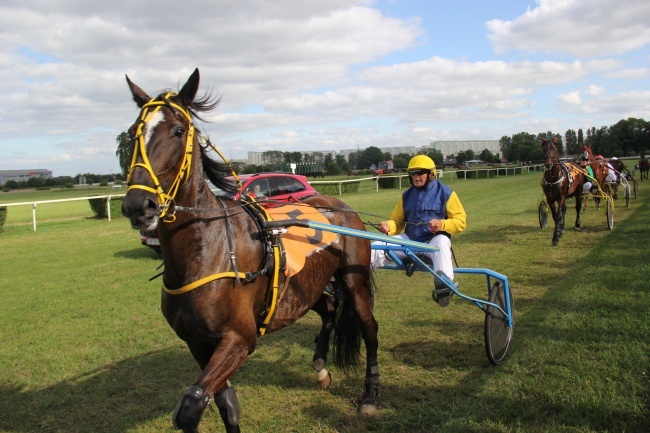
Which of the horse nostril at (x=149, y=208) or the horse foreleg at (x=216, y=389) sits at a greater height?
the horse nostril at (x=149, y=208)

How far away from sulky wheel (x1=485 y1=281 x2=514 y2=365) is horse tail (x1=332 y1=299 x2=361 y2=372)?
1154 millimetres

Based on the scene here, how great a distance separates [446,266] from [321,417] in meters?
1.66

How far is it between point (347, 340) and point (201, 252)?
6.87 feet

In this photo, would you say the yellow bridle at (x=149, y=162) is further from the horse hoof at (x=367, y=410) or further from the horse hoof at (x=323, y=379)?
the horse hoof at (x=323, y=379)

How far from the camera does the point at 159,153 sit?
8.20 feet

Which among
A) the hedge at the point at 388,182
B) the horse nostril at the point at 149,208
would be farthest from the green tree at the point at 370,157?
the horse nostril at the point at 149,208

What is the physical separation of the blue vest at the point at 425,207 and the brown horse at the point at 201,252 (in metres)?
1.57

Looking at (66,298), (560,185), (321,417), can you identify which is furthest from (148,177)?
(560,185)

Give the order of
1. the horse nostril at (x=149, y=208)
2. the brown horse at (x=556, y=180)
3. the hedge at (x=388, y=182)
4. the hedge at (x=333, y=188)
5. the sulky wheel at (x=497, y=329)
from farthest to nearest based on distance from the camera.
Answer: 1. the hedge at (x=388, y=182)
2. the hedge at (x=333, y=188)
3. the brown horse at (x=556, y=180)
4. the sulky wheel at (x=497, y=329)
5. the horse nostril at (x=149, y=208)

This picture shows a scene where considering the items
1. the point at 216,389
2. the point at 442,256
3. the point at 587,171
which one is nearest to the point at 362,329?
the point at 442,256

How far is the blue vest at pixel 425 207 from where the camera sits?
4.52 m

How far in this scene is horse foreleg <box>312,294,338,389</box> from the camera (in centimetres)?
422

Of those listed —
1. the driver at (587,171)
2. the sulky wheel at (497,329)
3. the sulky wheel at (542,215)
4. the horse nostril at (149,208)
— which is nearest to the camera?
the horse nostril at (149,208)

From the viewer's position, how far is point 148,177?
2396mm
